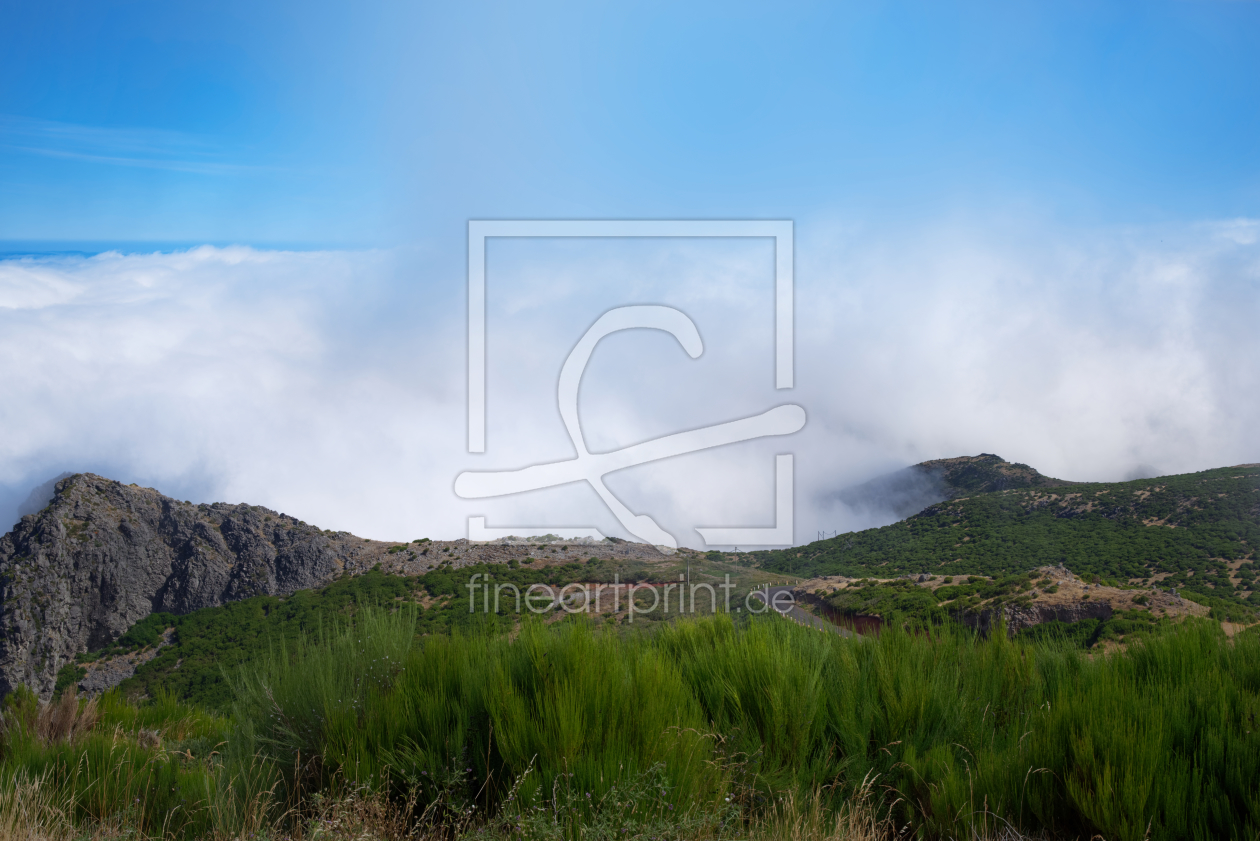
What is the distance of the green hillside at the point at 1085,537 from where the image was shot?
1474 inches

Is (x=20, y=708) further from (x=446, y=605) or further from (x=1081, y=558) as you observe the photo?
(x=1081, y=558)

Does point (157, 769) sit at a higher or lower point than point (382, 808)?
lower

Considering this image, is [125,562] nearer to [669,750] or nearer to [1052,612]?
[1052,612]

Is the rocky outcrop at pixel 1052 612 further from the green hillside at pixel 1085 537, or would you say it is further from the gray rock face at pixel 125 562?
the gray rock face at pixel 125 562

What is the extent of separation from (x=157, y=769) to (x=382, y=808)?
2.80 meters

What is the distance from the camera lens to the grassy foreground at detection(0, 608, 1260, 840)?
3.65 meters

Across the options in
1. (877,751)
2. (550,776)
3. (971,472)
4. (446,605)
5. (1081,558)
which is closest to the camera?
(550,776)

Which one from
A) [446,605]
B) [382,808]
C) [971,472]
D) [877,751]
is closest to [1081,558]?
[971,472]

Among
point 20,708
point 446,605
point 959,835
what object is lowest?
point 446,605

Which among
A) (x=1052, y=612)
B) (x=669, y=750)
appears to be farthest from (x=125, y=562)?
(x=669, y=750)

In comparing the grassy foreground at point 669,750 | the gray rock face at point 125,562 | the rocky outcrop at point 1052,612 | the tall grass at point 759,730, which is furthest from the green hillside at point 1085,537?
the grassy foreground at point 669,750

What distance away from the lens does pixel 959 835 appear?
3.87 meters

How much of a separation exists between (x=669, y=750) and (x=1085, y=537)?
162 feet

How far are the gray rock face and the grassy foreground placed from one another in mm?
49698
